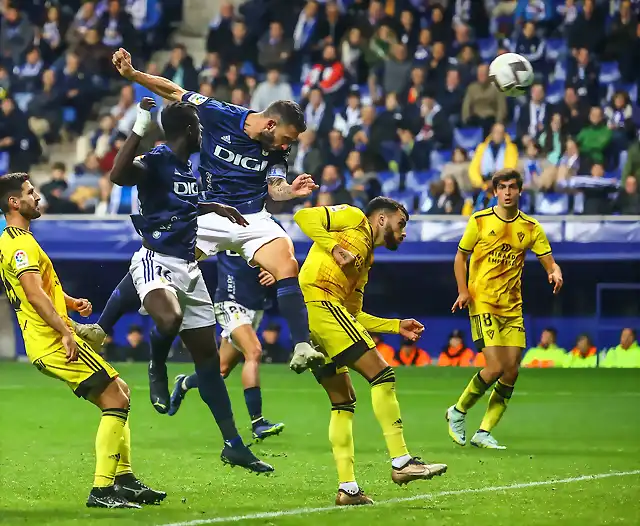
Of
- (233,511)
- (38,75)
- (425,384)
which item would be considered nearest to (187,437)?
(233,511)

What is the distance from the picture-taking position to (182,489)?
7.61 meters

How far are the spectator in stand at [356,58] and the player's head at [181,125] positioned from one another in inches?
513

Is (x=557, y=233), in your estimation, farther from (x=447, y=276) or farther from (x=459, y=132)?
(x=459, y=132)

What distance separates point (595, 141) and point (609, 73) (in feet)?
7.52

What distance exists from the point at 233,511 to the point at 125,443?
0.74 m

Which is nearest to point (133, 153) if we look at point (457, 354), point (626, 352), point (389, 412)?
point (389, 412)

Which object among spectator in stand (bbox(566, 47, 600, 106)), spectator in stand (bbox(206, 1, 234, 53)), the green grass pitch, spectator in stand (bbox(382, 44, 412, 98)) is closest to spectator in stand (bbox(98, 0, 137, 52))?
spectator in stand (bbox(206, 1, 234, 53))

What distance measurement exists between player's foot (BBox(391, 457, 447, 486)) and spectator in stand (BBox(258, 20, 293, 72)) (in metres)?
15.1

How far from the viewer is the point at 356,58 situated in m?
21.1

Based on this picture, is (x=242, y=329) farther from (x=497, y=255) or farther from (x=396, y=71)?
(x=396, y=71)

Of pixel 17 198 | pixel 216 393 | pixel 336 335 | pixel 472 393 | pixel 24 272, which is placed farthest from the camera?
pixel 472 393

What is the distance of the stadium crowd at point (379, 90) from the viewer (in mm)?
18094

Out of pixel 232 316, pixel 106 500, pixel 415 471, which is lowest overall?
pixel 106 500

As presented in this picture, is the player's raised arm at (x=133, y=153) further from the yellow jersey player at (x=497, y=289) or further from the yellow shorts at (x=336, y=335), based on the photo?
the yellow jersey player at (x=497, y=289)
